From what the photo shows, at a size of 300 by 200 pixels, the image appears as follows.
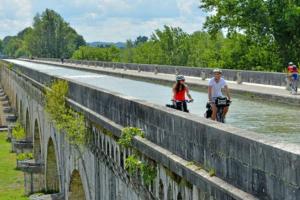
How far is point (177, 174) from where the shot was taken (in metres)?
7.81

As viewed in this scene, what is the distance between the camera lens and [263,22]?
4591 centimetres

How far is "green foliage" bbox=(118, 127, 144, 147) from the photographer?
395 inches

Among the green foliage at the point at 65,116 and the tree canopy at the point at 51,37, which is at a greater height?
the tree canopy at the point at 51,37

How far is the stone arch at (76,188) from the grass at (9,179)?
14576 mm

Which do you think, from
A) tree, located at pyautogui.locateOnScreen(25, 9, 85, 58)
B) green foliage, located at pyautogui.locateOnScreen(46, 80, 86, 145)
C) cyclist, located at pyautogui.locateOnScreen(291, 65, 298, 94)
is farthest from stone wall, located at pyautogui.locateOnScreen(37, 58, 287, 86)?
tree, located at pyautogui.locateOnScreen(25, 9, 85, 58)

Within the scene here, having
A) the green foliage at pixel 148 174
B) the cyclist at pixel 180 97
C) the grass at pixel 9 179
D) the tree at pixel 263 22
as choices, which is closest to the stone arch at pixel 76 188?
the cyclist at pixel 180 97

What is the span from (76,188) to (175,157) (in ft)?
37.8

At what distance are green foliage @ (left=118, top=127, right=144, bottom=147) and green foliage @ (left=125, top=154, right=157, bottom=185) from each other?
1.06 ft

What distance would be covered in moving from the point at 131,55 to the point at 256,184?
Answer: 111 metres

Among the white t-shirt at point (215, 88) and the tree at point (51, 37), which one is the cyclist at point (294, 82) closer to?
the white t-shirt at point (215, 88)

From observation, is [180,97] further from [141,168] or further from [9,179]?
[9,179]

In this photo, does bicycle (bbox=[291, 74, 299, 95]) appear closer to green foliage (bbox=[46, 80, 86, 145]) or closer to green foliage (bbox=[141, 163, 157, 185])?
green foliage (bbox=[46, 80, 86, 145])

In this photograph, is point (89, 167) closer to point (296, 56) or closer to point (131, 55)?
point (296, 56)

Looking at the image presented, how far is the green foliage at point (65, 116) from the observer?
15258mm
